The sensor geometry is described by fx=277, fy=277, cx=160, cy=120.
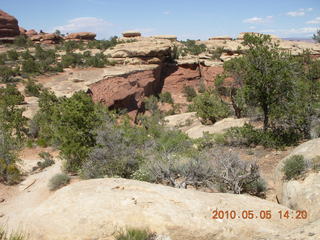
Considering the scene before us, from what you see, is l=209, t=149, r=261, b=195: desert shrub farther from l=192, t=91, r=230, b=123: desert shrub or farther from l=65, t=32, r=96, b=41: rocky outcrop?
l=65, t=32, r=96, b=41: rocky outcrop

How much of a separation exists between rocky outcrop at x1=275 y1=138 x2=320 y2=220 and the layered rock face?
1958 inches

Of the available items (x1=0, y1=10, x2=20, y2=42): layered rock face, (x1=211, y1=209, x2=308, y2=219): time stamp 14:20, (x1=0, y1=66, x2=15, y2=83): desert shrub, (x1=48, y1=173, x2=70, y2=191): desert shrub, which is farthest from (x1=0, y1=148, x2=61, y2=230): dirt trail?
(x1=0, y1=10, x2=20, y2=42): layered rock face

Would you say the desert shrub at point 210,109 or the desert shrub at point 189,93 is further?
the desert shrub at point 189,93

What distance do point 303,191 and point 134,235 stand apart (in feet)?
12.2

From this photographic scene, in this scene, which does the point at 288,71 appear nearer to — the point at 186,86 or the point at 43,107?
the point at 43,107

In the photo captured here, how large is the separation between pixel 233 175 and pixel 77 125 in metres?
6.00

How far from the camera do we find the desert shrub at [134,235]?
4051mm

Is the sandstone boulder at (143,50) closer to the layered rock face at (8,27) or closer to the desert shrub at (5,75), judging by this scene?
the desert shrub at (5,75)

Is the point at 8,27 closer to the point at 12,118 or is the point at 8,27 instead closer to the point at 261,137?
the point at 12,118

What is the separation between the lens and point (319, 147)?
741cm

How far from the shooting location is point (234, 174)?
22.6 feet

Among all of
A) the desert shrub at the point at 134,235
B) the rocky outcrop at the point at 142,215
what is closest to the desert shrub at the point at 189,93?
the rocky outcrop at the point at 142,215

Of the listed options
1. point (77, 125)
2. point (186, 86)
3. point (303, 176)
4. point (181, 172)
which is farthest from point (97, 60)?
point (303, 176)

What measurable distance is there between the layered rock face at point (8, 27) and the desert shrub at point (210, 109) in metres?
40.4
